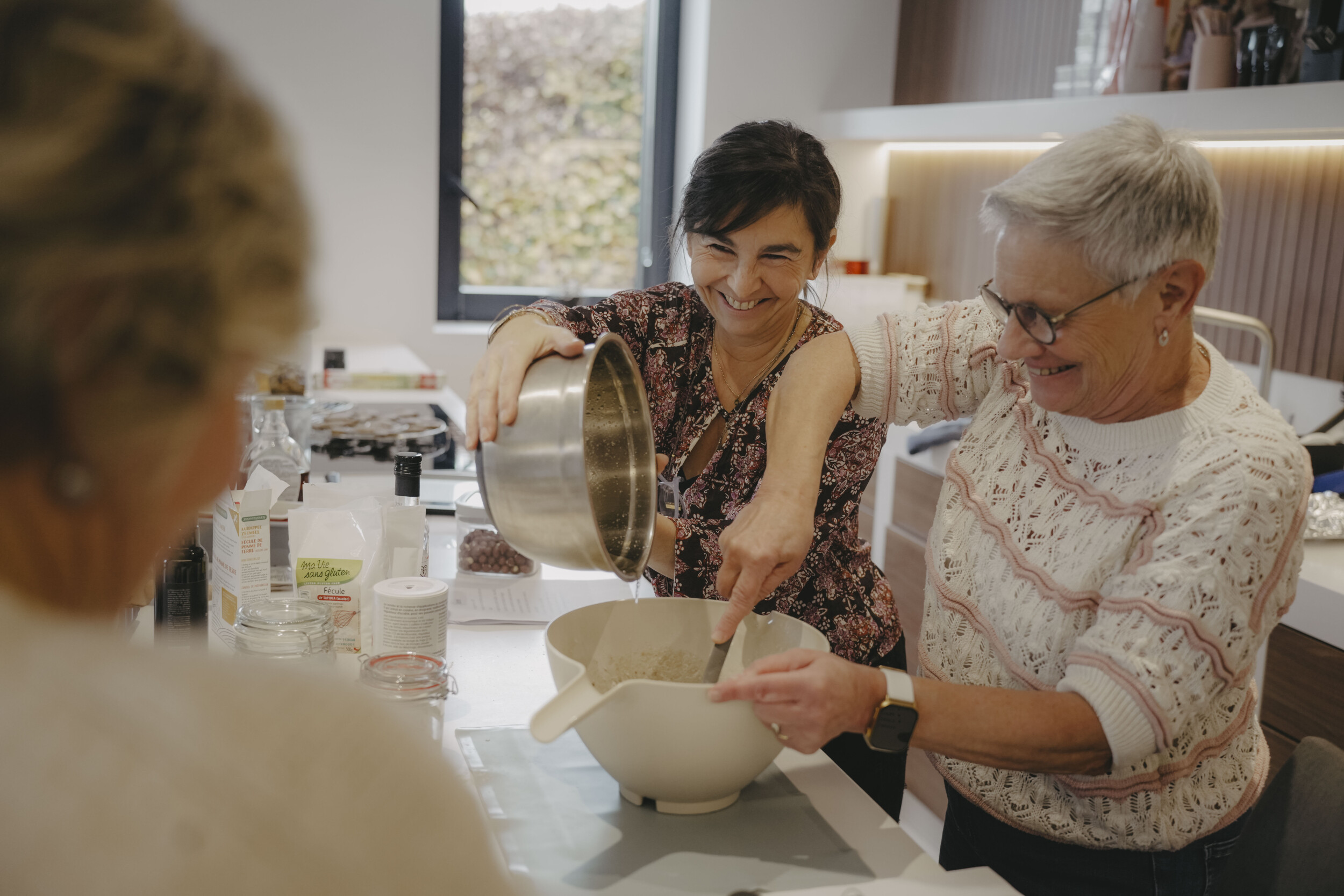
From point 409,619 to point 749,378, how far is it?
599 mm

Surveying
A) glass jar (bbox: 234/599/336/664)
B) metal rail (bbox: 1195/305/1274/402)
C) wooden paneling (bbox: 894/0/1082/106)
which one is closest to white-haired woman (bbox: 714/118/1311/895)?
glass jar (bbox: 234/599/336/664)

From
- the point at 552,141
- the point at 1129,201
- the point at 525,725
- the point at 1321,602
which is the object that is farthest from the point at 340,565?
the point at 552,141

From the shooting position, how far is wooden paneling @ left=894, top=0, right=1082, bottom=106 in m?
3.36

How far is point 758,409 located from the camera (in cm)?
153

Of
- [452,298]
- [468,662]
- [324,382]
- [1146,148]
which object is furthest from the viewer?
[452,298]

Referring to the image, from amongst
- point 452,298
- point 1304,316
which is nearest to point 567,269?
point 452,298

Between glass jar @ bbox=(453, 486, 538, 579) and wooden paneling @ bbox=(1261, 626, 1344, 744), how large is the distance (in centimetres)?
130

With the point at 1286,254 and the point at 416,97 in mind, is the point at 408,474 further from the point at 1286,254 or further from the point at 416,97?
the point at 416,97

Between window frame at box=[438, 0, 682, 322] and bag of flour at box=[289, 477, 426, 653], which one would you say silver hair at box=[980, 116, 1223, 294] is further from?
window frame at box=[438, 0, 682, 322]

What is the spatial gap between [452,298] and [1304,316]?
2886 mm

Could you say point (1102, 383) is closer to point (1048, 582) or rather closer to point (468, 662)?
point (1048, 582)

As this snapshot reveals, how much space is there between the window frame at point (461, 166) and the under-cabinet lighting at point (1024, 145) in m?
0.89

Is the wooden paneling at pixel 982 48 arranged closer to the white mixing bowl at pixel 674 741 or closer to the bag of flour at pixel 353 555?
the bag of flour at pixel 353 555

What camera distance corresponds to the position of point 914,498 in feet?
9.84
